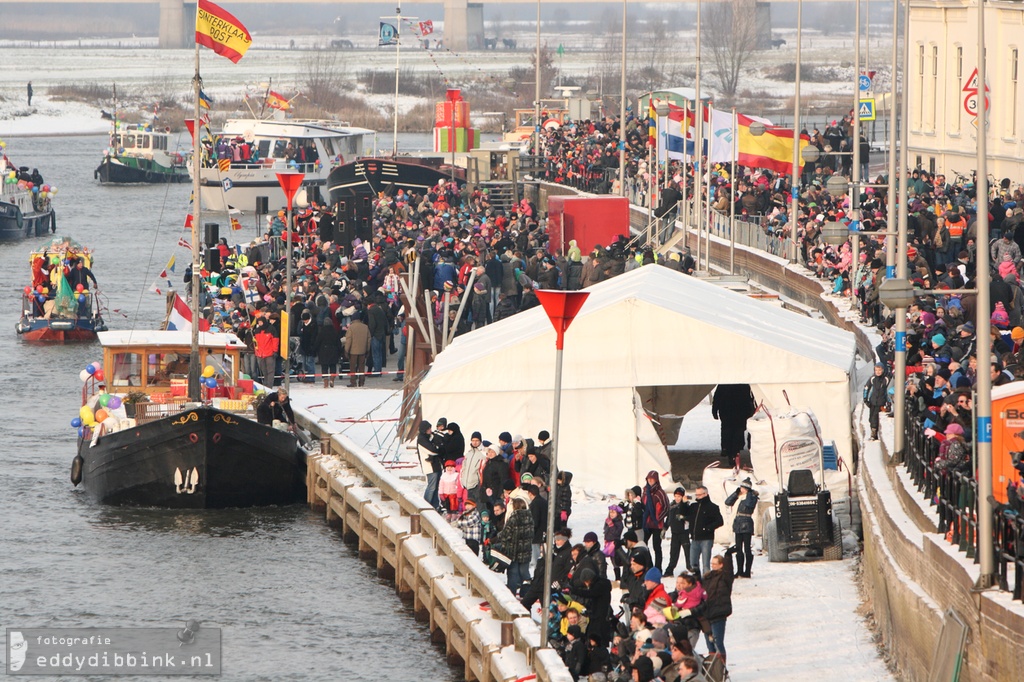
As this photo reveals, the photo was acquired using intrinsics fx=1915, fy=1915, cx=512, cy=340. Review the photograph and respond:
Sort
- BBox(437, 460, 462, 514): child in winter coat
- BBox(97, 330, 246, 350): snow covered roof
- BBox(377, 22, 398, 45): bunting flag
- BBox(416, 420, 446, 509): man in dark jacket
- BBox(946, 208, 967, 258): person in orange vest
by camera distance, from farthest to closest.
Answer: BBox(377, 22, 398, 45): bunting flag
BBox(946, 208, 967, 258): person in orange vest
BBox(97, 330, 246, 350): snow covered roof
BBox(416, 420, 446, 509): man in dark jacket
BBox(437, 460, 462, 514): child in winter coat

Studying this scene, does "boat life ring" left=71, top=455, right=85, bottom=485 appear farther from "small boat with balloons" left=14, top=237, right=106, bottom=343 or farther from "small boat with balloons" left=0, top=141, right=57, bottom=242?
"small boat with balloons" left=0, top=141, right=57, bottom=242

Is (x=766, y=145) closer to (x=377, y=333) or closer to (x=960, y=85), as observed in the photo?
(x=960, y=85)

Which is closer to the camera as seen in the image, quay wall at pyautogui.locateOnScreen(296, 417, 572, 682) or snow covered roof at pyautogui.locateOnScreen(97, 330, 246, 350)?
quay wall at pyautogui.locateOnScreen(296, 417, 572, 682)

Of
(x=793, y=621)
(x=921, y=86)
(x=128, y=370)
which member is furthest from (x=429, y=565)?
(x=921, y=86)

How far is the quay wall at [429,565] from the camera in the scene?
650 inches

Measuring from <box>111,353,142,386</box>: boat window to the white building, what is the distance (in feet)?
53.3

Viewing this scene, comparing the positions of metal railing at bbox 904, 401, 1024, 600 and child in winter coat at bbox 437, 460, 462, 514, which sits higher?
metal railing at bbox 904, 401, 1024, 600

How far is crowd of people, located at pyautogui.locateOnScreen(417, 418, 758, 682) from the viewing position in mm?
15094

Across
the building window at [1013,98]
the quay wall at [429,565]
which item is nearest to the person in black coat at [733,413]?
the quay wall at [429,565]

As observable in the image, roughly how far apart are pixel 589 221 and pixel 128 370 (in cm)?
1835

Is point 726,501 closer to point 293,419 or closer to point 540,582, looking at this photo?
point 540,582

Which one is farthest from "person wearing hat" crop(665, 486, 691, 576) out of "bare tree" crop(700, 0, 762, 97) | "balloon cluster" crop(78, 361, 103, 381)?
"bare tree" crop(700, 0, 762, 97)

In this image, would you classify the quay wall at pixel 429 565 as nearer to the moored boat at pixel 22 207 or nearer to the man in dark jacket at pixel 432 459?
the man in dark jacket at pixel 432 459

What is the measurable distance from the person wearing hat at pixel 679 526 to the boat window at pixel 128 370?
1050 centimetres
